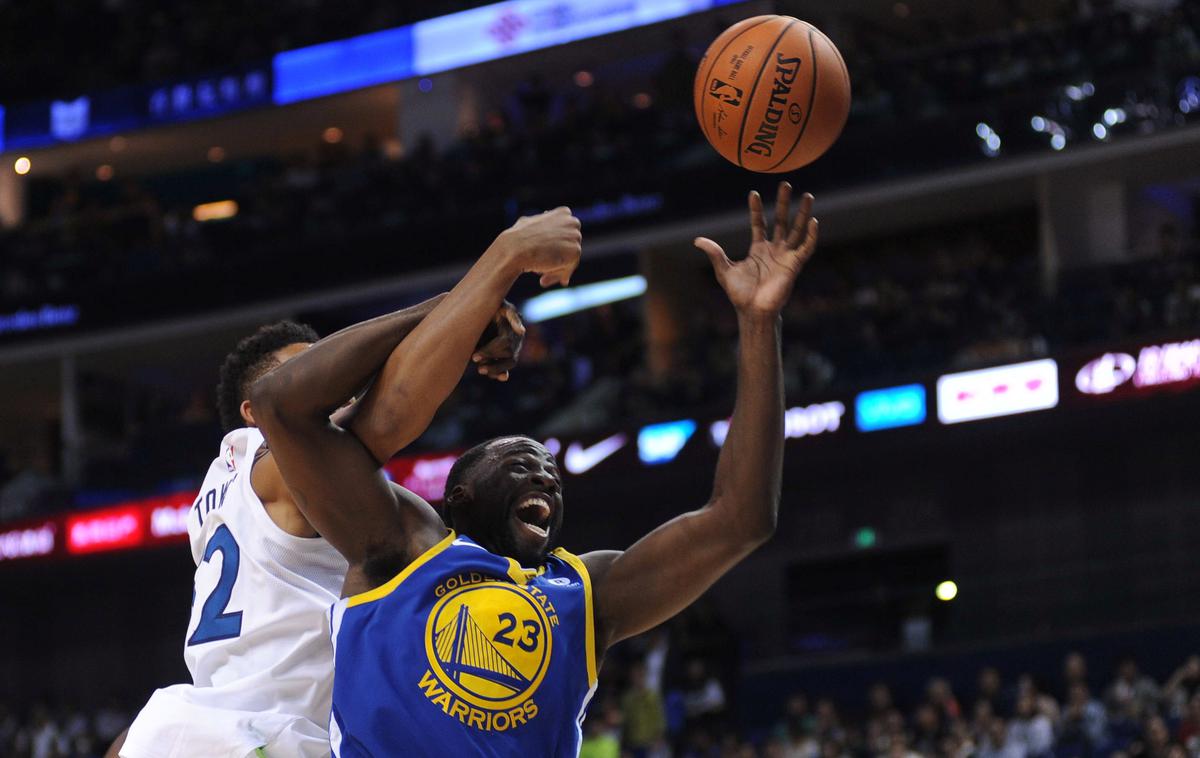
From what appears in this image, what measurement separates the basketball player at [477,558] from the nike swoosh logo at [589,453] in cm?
1675

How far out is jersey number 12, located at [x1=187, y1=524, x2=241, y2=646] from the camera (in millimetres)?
4098

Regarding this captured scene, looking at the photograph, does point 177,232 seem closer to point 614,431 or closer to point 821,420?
point 614,431

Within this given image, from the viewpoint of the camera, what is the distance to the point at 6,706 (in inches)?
1038

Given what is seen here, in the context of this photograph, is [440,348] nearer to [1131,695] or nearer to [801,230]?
[801,230]

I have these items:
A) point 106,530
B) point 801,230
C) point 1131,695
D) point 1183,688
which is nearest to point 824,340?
point 1131,695

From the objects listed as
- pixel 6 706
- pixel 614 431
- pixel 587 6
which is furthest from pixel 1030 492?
pixel 6 706

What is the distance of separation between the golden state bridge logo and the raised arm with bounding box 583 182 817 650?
0.76 ft

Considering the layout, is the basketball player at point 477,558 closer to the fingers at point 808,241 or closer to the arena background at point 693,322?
the fingers at point 808,241

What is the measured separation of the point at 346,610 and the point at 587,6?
2267cm

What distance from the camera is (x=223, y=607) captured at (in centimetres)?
412

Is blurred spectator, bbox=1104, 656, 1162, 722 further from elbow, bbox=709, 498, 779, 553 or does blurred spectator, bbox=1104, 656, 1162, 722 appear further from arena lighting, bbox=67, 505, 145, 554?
arena lighting, bbox=67, 505, 145, 554

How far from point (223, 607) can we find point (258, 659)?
155mm

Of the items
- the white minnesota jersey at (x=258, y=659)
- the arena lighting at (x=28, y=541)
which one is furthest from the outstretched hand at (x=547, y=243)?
the arena lighting at (x=28, y=541)

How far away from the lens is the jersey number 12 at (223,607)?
4.10m
